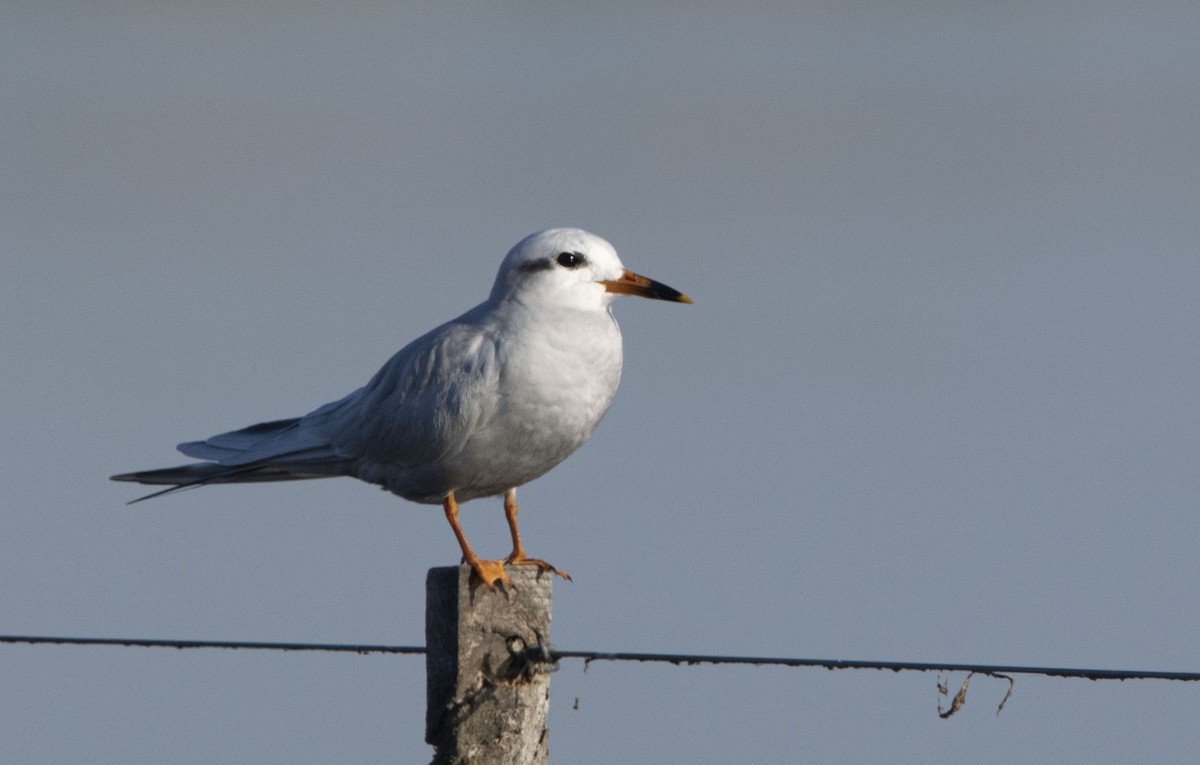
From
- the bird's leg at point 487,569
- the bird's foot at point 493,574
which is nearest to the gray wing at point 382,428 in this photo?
the bird's leg at point 487,569

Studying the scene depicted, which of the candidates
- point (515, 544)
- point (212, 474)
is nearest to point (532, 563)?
point (515, 544)

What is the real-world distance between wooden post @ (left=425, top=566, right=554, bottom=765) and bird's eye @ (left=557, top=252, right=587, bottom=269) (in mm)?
1890

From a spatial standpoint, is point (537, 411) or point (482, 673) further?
point (537, 411)

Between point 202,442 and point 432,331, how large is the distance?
1.54 metres

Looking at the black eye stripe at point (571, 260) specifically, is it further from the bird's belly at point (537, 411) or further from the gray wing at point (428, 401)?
the gray wing at point (428, 401)

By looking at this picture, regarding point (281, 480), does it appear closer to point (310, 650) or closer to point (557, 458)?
point (557, 458)

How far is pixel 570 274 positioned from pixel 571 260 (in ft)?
0.22

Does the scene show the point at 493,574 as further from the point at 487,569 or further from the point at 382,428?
the point at 382,428

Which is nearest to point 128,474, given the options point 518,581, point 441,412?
point 441,412

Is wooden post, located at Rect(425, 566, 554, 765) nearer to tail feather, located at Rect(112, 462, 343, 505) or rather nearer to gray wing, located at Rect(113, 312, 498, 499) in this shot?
gray wing, located at Rect(113, 312, 498, 499)

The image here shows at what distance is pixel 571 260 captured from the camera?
7.25m

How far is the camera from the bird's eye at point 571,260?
23.8 feet

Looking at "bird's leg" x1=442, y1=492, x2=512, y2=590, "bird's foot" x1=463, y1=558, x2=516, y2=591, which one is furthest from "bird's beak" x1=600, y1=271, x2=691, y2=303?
"bird's foot" x1=463, y1=558, x2=516, y2=591

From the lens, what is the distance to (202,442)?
8.27 metres
